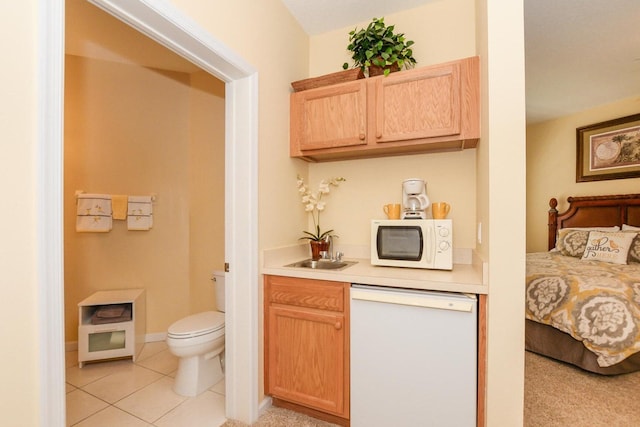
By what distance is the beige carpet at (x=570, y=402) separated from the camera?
1.68 m

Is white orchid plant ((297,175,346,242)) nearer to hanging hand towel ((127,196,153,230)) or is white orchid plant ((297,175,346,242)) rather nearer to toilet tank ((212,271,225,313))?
toilet tank ((212,271,225,313))

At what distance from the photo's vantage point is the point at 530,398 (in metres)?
1.90

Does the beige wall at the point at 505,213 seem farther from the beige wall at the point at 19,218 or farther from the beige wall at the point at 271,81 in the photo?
the beige wall at the point at 19,218

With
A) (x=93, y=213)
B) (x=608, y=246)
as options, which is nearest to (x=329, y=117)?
(x=93, y=213)

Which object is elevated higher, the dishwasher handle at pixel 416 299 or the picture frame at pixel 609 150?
the picture frame at pixel 609 150

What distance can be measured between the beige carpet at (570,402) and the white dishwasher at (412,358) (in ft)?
1.42

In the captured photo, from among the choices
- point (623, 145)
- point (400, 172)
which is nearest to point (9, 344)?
point (400, 172)

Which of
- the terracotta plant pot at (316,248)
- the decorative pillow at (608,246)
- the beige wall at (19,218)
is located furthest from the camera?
the decorative pillow at (608,246)

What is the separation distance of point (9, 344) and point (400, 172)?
2128 mm

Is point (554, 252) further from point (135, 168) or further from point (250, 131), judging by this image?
point (135, 168)

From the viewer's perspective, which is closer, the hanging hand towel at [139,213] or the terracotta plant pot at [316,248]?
the terracotta plant pot at [316,248]

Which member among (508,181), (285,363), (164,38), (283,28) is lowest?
(285,363)

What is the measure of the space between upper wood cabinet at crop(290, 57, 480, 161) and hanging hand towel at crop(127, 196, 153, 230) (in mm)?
1633

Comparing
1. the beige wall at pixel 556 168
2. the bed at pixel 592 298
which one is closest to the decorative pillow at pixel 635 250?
the bed at pixel 592 298
